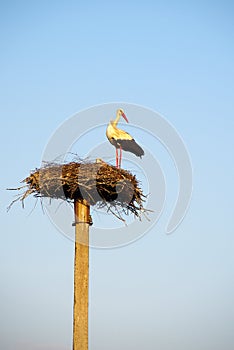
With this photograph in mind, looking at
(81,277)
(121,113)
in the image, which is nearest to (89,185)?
(81,277)

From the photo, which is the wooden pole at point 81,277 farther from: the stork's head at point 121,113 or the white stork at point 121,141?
the stork's head at point 121,113

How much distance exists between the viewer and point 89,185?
7855 mm

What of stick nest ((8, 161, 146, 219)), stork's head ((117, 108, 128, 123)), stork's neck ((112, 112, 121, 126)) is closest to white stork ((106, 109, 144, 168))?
stork's neck ((112, 112, 121, 126))

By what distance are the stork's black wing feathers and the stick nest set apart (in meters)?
2.82

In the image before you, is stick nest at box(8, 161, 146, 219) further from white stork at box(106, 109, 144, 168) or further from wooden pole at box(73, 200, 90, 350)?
white stork at box(106, 109, 144, 168)

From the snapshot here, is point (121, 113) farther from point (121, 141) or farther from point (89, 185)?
point (89, 185)

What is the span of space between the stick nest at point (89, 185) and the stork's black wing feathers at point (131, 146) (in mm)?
2821

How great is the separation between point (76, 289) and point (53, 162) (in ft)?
8.28

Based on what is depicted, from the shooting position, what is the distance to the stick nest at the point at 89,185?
25.5 ft

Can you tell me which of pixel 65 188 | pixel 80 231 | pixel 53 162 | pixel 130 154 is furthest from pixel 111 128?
pixel 80 231

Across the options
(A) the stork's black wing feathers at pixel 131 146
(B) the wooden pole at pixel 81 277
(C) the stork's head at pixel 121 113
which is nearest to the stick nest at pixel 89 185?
(B) the wooden pole at pixel 81 277

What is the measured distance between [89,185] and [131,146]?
12.3 feet

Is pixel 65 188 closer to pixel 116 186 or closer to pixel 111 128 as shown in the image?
pixel 116 186

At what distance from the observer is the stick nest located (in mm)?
7773
